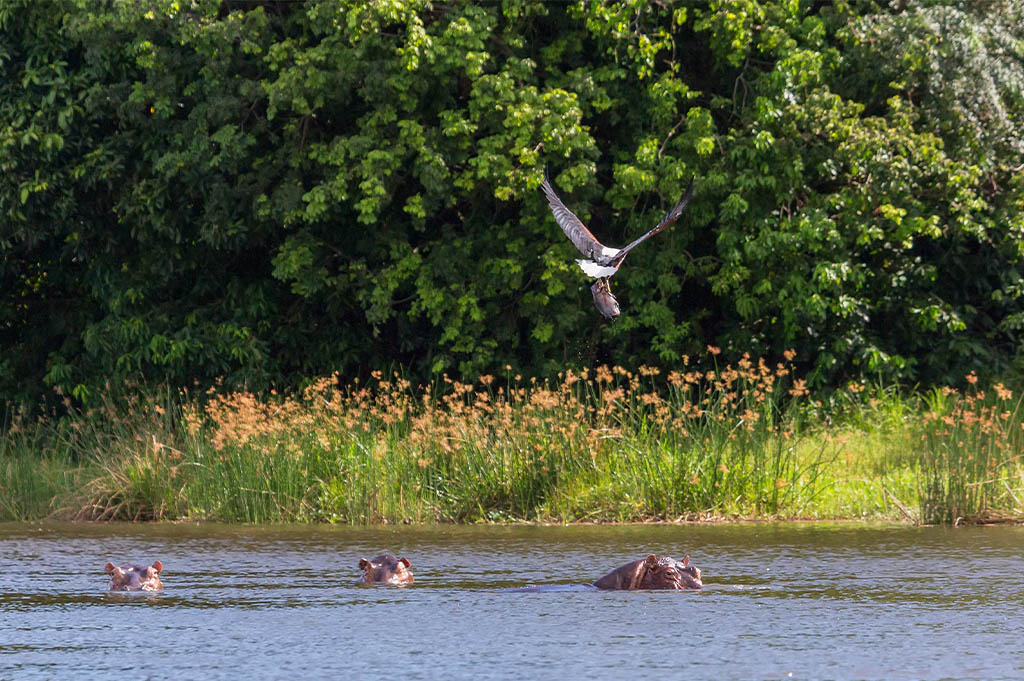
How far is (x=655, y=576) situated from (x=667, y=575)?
69mm

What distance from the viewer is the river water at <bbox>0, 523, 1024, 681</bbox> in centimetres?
576

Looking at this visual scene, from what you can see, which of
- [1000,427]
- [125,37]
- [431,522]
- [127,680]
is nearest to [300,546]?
[431,522]

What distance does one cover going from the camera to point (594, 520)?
37.6 ft

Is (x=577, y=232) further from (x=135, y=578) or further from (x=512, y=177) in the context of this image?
(x=135, y=578)

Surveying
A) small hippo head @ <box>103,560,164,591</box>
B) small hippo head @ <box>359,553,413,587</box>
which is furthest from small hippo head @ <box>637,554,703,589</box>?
small hippo head @ <box>103,560,164,591</box>

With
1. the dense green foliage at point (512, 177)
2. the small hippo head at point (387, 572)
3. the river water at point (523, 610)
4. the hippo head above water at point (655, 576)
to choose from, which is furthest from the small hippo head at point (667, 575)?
the dense green foliage at point (512, 177)

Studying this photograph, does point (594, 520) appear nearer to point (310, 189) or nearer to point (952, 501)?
point (952, 501)

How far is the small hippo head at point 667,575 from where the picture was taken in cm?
756

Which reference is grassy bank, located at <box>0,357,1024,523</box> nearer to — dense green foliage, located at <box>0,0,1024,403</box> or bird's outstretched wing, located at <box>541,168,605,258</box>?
bird's outstretched wing, located at <box>541,168,605,258</box>

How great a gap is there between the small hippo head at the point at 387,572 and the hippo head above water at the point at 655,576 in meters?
1.04

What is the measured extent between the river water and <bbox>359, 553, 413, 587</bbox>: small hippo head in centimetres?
13

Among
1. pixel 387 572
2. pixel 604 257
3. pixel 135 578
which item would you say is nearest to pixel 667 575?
pixel 387 572

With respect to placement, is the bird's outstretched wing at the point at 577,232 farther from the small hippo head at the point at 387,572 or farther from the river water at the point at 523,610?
the small hippo head at the point at 387,572

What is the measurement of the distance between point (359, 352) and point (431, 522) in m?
7.77
